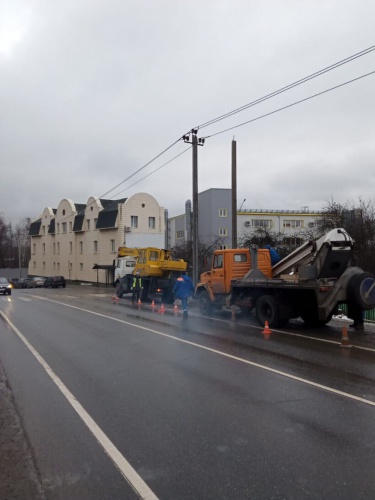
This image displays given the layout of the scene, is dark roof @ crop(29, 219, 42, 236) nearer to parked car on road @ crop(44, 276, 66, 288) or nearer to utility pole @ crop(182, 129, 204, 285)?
parked car on road @ crop(44, 276, 66, 288)

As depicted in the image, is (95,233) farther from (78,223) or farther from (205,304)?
(205,304)

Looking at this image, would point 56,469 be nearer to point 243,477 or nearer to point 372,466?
point 243,477

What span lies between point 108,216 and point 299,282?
40884 mm

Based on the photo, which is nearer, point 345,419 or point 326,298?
point 345,419

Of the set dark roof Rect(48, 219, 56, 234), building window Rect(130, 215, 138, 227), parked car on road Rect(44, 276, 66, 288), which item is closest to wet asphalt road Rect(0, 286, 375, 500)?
building window Rect(130, 215, 138, 227)

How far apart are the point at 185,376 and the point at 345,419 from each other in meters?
2.84

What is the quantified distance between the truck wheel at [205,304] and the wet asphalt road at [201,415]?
6.70 meters

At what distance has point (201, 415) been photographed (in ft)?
18.3

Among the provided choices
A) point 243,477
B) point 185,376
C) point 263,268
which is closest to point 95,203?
point 263,268

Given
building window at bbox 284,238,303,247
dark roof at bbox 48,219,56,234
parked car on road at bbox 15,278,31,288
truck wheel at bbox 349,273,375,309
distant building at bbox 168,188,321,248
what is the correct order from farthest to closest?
dark roof at bbox 48,219,56,234
distant building at bbox 168,188,321,248
parked car on road at bbox 15,278,31,288
building window at bbox 284,238,303,247
truck wheel at bbox 349,273,375,309

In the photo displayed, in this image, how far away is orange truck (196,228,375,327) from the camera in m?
12.7

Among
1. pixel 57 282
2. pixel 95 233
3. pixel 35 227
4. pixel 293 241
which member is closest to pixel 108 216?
pixel 95 233

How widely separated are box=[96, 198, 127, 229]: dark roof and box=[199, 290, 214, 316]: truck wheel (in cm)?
3339

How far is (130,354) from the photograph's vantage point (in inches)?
372
